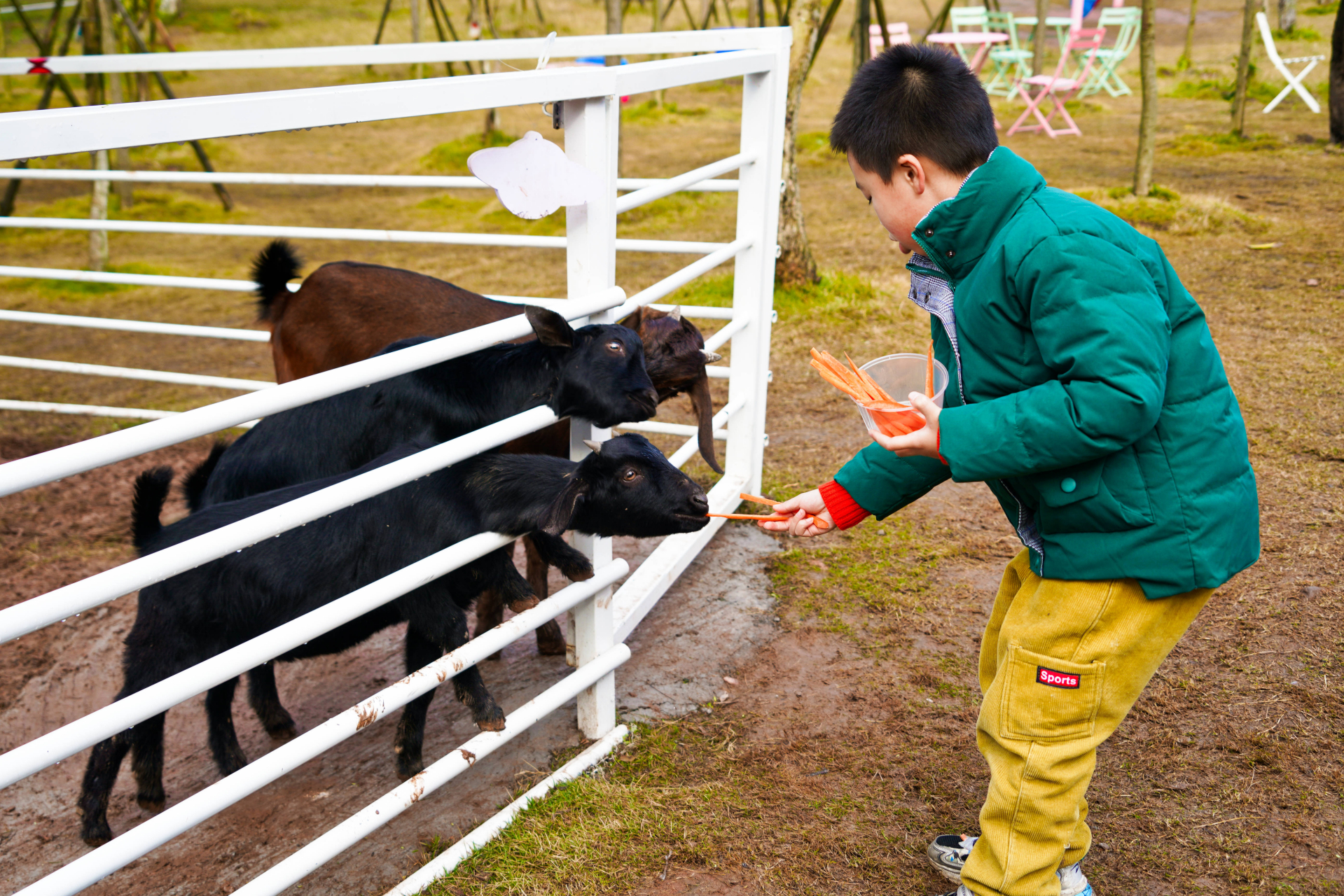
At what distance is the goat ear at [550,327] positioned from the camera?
204 centimetres

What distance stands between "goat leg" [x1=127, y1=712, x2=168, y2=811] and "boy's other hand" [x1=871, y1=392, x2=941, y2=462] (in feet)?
6.24

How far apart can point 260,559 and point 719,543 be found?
181cm

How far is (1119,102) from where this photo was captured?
14602 mm

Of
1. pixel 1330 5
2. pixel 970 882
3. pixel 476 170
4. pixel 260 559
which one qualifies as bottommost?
pixel 970 882

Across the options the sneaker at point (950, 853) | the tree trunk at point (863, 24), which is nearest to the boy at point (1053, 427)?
the sneaker at point (950, 853)

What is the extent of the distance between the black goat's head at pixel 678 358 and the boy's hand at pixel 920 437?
3.52ft

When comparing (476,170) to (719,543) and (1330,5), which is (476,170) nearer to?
(719,543)

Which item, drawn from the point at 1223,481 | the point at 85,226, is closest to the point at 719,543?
the point at 1223,481

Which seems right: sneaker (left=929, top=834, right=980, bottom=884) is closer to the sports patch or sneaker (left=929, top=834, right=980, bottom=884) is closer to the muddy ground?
the muddy ground

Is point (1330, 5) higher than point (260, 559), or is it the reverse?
point (1330, 5)

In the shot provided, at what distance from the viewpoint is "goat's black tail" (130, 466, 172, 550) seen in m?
2.44

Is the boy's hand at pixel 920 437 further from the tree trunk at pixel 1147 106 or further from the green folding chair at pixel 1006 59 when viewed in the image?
the green folding chair at pixel 1006 59

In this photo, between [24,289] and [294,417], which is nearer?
[294,417]

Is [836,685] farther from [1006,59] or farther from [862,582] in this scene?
[1006,59]
